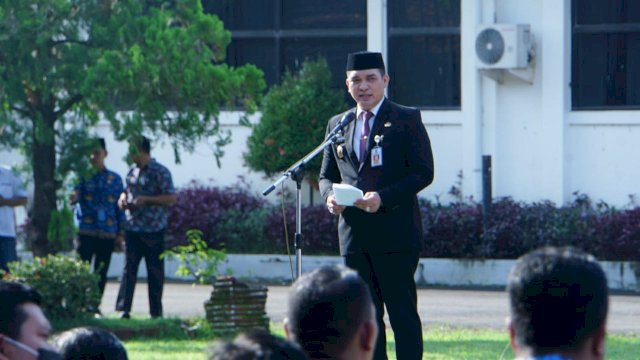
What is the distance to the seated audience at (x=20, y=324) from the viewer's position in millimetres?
4191

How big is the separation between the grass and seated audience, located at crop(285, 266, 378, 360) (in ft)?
22.3

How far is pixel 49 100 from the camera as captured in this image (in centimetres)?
1328

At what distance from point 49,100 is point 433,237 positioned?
7.37 m

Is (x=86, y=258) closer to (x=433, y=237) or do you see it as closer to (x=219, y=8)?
(x=433, y=237)

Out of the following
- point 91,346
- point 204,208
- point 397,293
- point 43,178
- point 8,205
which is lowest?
point 204,208

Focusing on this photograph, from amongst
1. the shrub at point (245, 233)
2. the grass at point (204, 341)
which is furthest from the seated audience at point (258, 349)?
the shrub at point (245, 233)

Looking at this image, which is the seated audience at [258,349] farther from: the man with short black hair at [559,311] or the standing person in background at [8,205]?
the standing person in background at [8,205]

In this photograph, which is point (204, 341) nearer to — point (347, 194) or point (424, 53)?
point (347, 194)

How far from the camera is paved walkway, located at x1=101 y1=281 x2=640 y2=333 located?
14.1 metres

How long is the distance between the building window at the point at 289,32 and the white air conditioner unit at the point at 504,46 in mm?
2116

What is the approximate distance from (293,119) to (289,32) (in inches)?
76.5

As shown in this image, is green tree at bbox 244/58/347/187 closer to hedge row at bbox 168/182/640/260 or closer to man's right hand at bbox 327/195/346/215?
hedge row at bbox 168/182/640/260

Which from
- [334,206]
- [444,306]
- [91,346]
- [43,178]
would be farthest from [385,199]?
[444,306]

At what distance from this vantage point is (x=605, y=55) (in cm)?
2014
